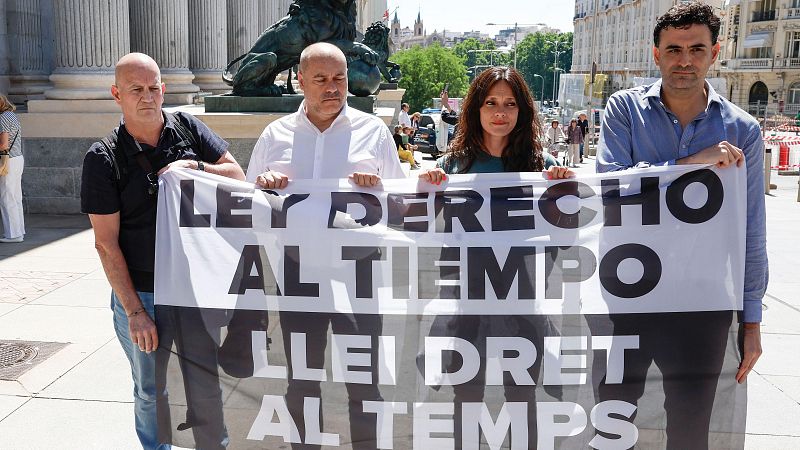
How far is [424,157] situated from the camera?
29.0 metres

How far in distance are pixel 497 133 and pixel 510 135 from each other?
13 cm

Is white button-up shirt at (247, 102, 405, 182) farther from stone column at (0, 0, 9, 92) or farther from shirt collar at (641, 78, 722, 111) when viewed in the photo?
stone column at (0, 0, 9, 92)

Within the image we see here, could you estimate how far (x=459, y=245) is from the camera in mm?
3436

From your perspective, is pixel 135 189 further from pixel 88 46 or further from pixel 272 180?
pixel 88 46

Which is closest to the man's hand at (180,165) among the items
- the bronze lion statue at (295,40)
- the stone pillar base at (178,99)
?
the bronze lion statue at (295,40)

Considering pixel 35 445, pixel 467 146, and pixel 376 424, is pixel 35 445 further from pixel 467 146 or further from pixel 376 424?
pixel 467 146

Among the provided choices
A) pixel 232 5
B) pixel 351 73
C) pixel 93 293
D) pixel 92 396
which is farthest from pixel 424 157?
pixel 92 396

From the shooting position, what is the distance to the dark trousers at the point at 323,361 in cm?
334

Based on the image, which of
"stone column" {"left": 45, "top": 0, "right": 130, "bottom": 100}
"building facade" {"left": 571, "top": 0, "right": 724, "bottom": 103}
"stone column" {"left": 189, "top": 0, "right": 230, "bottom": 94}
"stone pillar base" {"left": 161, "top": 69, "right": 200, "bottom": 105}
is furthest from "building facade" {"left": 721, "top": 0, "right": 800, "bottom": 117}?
"stone column" {"left": 45, "top": 0, "right": 130, "bottom": 100}

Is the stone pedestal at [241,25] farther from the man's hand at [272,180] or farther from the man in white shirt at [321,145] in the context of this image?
the man's hand at [272,180]

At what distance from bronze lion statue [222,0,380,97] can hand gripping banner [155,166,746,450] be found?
24.9 ft

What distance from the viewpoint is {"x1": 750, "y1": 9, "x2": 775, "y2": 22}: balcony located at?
73938mm

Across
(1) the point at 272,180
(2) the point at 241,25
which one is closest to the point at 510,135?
(1) the point at 272,180

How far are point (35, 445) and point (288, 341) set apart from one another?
5.55ft
